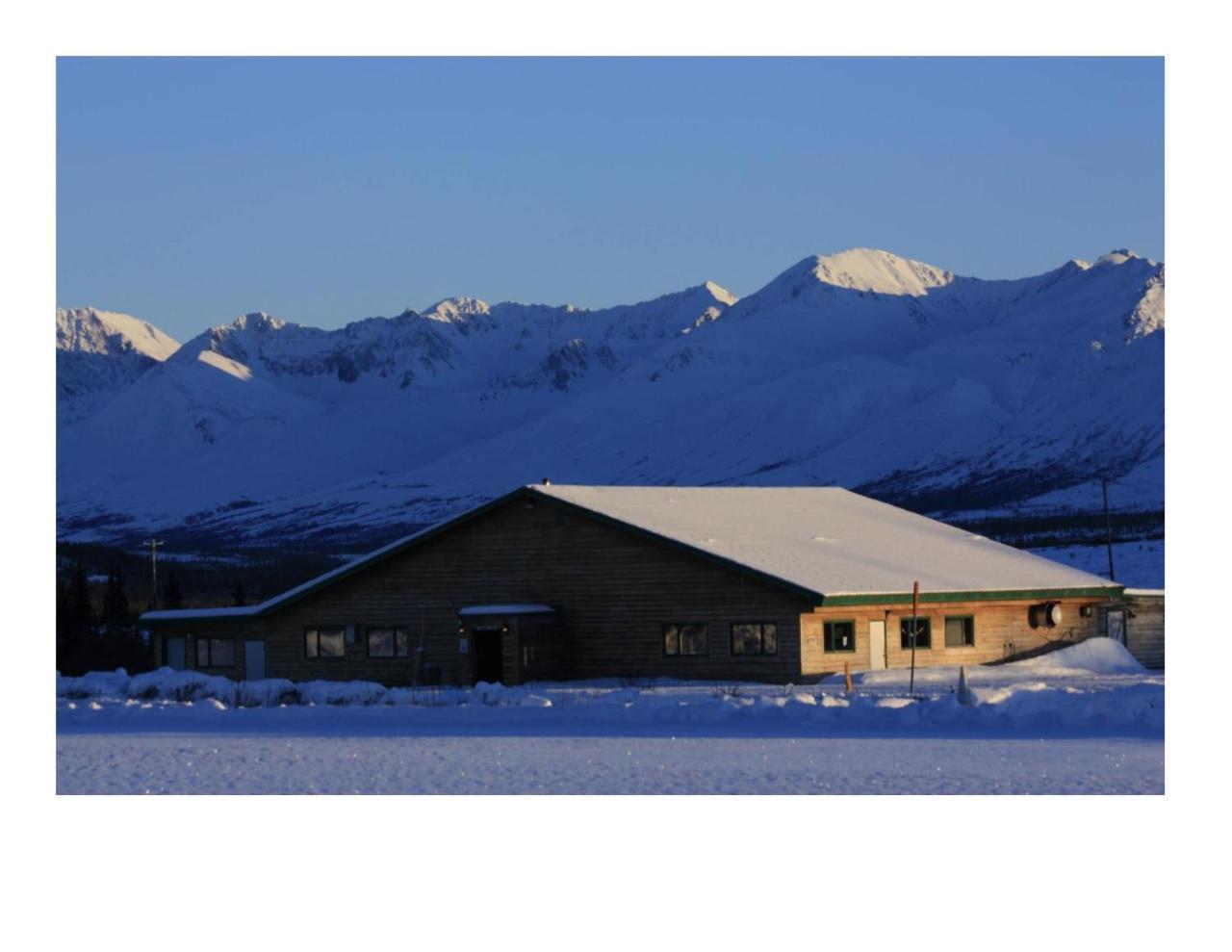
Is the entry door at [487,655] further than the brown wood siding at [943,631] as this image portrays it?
Yes

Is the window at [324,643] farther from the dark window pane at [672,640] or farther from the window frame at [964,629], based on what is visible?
the window frame at [964,629]

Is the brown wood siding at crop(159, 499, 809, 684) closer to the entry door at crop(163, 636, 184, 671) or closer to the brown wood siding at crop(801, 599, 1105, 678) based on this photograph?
the brown wood siding at crop(801, 599, 1105, 678)

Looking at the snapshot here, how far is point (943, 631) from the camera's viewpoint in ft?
156

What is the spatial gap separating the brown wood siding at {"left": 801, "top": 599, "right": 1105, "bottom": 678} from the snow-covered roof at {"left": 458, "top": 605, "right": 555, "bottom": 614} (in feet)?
20.2

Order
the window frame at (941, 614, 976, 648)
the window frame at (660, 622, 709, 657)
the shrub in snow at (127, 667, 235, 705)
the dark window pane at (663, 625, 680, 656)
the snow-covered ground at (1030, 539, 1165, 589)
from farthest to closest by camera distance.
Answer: the snow-covered ground at (1030, 539, 1165, 589) < the window frame at (941, 614, 976, 648) < the dark window pane at (663, 625, 680, 656) < the window frame at (660, 622, 709, 657) < the shrub in snow at (127, 667, 235, 705)

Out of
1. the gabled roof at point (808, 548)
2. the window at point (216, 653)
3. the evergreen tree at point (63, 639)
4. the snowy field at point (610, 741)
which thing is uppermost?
the gabled roof at point (808, 548)

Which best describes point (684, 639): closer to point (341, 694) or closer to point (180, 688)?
point (341, 694)

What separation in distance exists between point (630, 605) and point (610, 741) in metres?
19.1

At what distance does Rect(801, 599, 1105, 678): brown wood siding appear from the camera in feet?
147

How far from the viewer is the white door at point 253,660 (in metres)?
51.0

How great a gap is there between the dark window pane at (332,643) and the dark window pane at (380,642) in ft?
2.43

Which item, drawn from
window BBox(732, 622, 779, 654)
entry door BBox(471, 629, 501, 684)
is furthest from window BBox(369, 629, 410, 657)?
window BBox(732, 622, 779, 654)

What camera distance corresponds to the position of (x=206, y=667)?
173ft

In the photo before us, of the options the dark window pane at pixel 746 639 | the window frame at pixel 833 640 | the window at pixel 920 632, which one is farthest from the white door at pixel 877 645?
the dark window pane at pixel 746 639
